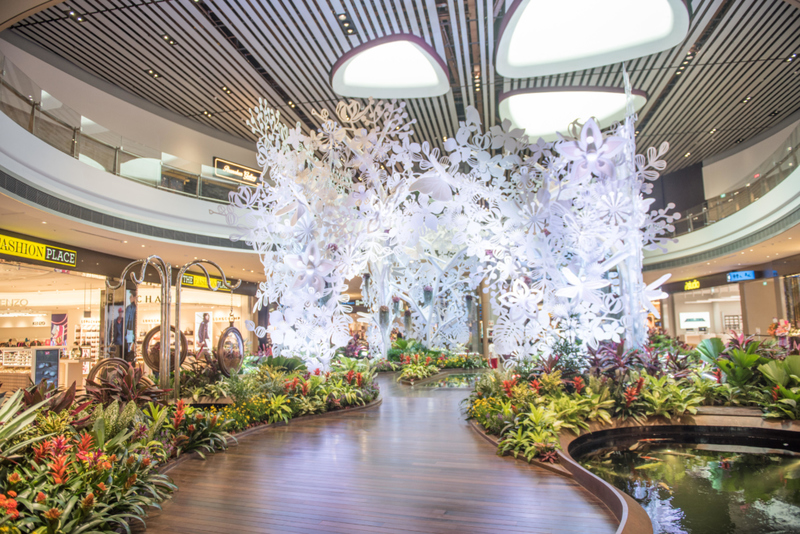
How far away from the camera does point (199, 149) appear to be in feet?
50.5

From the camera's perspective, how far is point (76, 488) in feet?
10.8

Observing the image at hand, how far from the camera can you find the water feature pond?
3.97 m

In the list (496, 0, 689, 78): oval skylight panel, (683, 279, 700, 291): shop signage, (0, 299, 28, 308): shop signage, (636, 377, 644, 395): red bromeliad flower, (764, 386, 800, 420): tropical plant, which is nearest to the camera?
(764, 386, 800, 420): tropical plant

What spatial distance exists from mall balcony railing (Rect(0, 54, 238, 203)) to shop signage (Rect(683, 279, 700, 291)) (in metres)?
19.7

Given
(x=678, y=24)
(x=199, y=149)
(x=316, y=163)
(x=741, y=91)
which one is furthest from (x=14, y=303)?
(x=741, y=91)

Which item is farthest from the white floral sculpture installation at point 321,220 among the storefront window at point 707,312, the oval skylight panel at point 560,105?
the storefront window at point 707,312

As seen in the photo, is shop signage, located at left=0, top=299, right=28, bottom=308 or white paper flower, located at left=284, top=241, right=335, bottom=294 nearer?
white paper flower, located at left=284, top=241, right=335, bottom=294

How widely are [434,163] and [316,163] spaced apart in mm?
2085

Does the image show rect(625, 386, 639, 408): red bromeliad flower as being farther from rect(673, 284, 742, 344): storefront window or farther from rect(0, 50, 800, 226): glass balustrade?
rect(673, 284, 742, 344): storefront window

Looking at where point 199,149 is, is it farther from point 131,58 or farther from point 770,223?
point 770,223

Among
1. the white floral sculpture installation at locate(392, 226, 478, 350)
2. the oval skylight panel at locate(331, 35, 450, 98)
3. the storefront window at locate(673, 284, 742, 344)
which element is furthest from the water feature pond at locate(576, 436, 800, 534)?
the storefront window at locate(673, 284, 742, 344)

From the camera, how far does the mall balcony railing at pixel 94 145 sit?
26.3 feet

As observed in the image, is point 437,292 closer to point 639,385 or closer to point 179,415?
point 639,385

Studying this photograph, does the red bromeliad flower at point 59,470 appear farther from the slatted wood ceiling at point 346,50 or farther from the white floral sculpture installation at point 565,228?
the slatted wood ceiling at point 346,50
